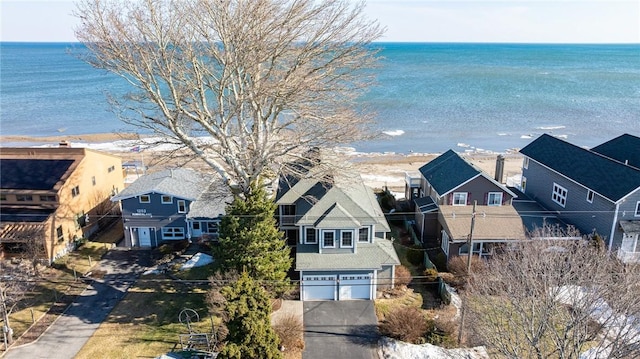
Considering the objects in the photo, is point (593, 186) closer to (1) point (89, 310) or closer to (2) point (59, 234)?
(1) point (89, 310)

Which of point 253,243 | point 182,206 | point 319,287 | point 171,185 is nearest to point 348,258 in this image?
point 319,287

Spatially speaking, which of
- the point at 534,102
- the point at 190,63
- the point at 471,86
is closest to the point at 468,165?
the point at 190,63

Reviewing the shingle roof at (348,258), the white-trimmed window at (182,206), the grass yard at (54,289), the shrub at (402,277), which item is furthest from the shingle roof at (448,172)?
the grass yard at (54,289)

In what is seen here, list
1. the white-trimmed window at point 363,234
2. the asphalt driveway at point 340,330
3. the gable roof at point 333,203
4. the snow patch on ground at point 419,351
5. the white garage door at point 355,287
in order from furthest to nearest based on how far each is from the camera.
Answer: the white-trimmed window at point 363,234 → the gable roof at point 333,203 → the white garage door at point 355,287 → the asphalt driveway at point 340,330 → the snow patch on ground at point 419,351

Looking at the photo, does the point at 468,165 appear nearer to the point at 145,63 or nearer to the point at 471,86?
the point at 145,63

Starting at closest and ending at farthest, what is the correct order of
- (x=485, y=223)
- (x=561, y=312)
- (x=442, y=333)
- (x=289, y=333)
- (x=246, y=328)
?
(x=561, y=312)
(x=246, y=328)
(x=289, y=333)
(x=442, y=333)
(x=485, y=223)

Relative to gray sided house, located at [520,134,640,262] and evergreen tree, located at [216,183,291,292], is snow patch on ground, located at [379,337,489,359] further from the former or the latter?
gray sided house, located at [520,134,640,262]

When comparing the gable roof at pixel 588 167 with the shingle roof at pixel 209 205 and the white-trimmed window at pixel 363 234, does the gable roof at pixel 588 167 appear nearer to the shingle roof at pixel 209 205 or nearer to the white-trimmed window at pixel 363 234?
the white-trimmed window at pixel 363 234
